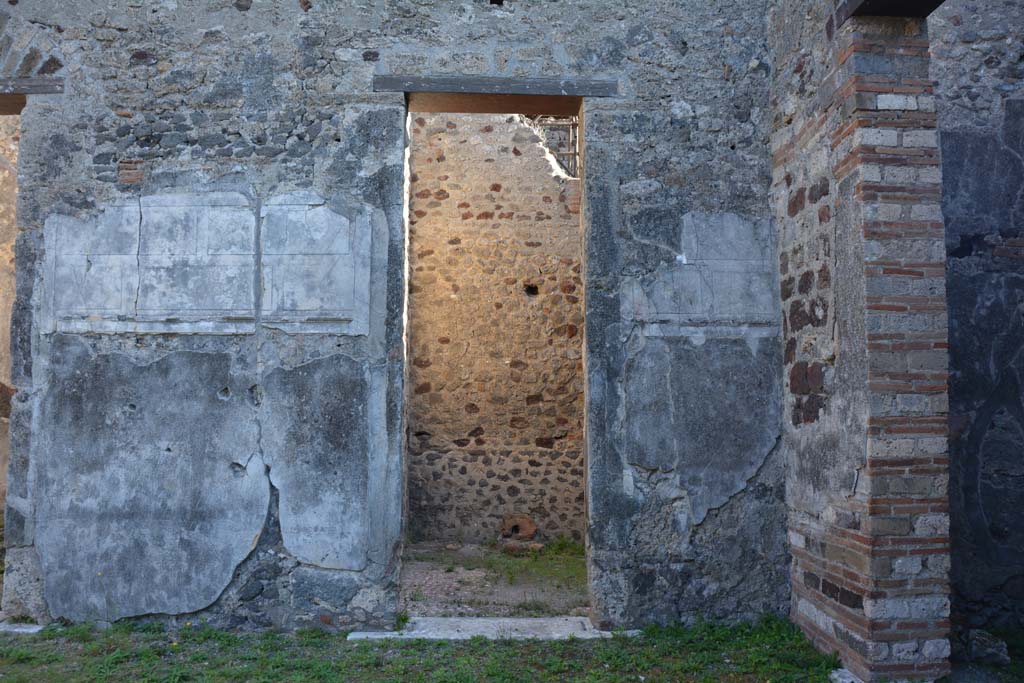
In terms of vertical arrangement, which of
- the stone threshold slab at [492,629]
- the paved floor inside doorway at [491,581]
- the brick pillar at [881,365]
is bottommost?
the paved floor inside doorway at [491,581]

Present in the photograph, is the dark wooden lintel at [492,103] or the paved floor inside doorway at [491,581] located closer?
the dark wooden lintel at [492,103]

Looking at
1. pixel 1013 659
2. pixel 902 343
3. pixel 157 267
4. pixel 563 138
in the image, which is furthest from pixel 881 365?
pixel 563 138

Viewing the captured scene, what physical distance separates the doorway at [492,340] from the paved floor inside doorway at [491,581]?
1.06ft

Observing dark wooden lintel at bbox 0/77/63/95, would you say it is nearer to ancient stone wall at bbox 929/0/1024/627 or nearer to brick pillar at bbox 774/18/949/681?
brick pillar at bbox 774/18/949/681

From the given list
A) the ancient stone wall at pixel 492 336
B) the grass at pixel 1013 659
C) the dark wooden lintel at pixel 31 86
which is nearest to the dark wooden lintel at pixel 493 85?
the dark wooden lintel at pixel 31 86

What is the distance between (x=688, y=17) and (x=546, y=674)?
12.8 feet

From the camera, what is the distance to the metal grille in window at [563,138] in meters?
10.5

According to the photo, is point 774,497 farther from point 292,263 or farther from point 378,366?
point 292,263

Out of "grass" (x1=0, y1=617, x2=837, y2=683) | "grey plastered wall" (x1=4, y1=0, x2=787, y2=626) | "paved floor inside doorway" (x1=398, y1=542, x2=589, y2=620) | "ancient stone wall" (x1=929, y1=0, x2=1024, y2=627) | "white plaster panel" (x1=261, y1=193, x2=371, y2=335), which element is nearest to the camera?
"grass" (x1=0, y1=617, x2=837, y2=683)

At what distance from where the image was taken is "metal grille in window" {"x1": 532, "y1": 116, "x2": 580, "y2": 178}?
1054 cm

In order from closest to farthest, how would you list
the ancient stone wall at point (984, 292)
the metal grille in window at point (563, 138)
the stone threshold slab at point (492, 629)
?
the stone threshold slab at point (492, 629), the ancient stone wall at point (984, 292), the metal grille in window at point (563, 138)

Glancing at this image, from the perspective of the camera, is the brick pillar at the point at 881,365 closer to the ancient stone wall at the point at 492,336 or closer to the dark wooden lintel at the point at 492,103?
the dark wooden lintel at the point at 492,103

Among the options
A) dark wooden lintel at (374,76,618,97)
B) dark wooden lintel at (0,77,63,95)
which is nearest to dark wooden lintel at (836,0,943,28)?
dark wooden lintel at (374,76,618,97)

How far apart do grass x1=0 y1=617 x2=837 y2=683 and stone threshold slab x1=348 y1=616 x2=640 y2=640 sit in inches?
3.7
